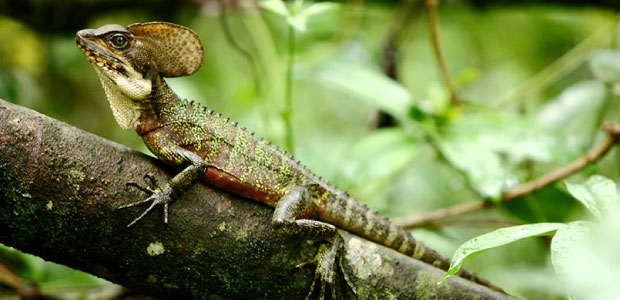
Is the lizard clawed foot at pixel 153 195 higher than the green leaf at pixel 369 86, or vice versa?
the green leaf at pixel 369 86

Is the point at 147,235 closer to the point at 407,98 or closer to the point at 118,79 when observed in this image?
the point at 118,79

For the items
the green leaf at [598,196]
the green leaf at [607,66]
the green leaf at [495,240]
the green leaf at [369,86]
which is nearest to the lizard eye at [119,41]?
the green leaf at [369,86]

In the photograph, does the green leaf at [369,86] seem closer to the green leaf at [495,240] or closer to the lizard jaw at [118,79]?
the lizard jaw at [118,79]

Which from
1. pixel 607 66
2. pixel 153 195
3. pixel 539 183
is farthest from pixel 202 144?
pixel 607 66

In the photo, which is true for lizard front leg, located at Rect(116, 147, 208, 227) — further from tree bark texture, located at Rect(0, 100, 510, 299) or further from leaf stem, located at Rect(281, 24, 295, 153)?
leaf stem, located at Rect(281, 24, 295, 153)

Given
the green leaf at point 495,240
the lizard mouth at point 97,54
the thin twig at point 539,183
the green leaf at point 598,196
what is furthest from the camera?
the thin twig at point 539,183

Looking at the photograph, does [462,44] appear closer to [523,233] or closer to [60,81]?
[60,81]
